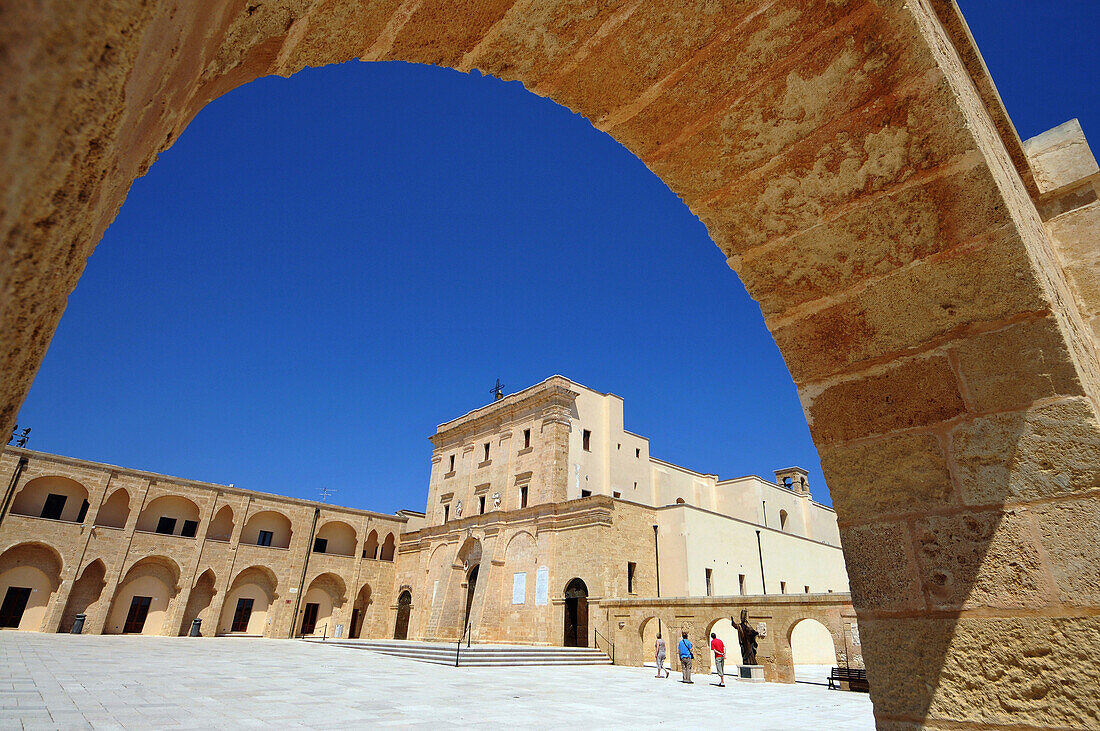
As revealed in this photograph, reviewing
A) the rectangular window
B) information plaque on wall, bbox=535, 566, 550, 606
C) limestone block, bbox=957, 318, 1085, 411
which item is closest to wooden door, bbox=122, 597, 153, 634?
the rectangular window

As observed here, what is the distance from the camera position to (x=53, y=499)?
25.0m

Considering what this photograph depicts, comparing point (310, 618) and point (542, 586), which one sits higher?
point (542, 586)

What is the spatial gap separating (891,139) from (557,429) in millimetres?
22067

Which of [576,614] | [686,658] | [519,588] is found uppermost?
[519,588]

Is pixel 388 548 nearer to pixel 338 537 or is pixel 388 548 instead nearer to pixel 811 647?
pixel 338 537

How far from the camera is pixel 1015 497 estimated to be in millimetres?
2146

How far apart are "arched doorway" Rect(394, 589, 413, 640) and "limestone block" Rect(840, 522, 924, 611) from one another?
96.4ft

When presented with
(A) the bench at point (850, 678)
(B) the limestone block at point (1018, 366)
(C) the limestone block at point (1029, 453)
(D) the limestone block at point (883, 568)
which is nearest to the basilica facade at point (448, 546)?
(A) the bench at point (850, 678)

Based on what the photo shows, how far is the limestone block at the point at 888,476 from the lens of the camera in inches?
92.0

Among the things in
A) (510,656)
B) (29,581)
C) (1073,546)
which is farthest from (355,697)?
(29,581)

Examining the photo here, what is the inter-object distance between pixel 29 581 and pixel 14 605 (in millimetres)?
936

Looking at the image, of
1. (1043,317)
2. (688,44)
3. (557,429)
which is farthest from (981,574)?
(557,429)

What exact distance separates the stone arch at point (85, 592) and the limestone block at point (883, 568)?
30.2m

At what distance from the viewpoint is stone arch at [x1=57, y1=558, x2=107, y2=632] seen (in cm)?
2341
